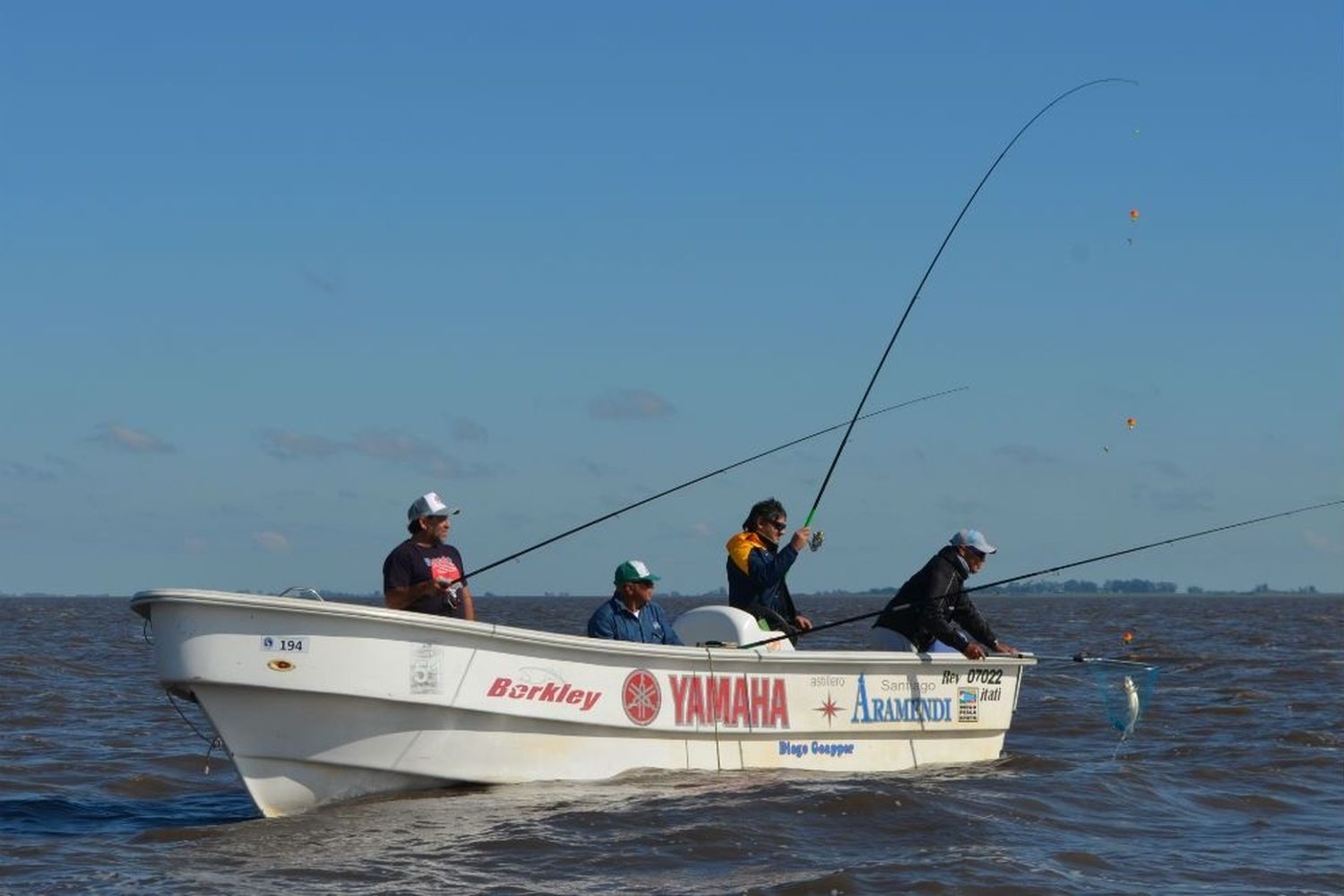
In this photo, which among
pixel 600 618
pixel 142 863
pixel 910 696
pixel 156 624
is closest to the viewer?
pixel 142 863

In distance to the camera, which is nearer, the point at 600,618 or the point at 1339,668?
the point at 600,618

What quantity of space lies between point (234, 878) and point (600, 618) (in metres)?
3.19

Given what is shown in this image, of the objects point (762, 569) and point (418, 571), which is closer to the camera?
point (418, 571)

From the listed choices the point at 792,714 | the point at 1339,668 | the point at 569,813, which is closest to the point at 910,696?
the point at 792,714

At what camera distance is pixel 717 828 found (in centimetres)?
912

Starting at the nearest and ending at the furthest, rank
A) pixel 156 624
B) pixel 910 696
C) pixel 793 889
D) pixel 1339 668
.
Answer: pixel 793 889 < pixel 156 624 < pixel 910 696 < pixel 1339 668

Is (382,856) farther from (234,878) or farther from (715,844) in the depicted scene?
(715,844)

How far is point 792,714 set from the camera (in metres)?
11.1

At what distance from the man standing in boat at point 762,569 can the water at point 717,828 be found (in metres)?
1.17

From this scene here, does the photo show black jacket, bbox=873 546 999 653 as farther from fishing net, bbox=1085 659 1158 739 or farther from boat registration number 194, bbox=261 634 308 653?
boat registration number 194, bbox=261 634 308 653

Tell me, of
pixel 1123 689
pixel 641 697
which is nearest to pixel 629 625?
pixel 641 697

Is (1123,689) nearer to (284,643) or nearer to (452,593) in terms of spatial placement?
(452,593)

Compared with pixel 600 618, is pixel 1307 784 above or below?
below

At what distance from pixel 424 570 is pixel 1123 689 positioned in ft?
18.0
